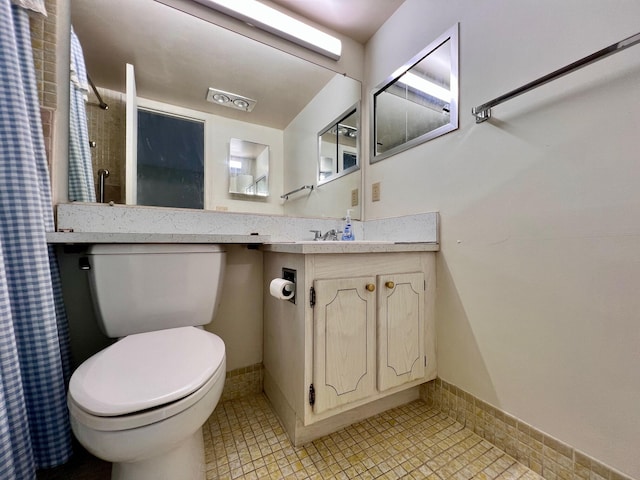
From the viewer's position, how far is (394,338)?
107cm

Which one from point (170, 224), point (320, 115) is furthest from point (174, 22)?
point (170, 224)

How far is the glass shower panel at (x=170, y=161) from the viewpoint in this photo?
3.85 ft

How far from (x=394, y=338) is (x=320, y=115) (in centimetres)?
137

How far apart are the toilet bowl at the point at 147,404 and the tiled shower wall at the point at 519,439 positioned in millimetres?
1008

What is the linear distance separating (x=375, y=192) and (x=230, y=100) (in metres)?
0.96

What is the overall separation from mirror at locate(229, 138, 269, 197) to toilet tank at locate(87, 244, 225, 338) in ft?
1.42

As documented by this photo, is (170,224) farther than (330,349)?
Yes

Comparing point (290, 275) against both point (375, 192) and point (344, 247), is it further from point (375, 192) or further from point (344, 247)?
point (375, 192)

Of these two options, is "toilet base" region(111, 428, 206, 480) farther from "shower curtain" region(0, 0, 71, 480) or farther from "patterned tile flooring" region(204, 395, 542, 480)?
"shower curtain" region(0, 0, 71, 480)

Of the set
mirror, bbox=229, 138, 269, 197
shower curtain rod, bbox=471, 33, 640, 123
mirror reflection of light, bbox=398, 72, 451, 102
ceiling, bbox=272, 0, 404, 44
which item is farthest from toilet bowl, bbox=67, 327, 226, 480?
ceiling, bbox=272, 0, 404, 44

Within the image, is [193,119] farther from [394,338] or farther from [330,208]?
[394,338]

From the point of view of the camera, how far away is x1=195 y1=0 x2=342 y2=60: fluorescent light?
4.24ft

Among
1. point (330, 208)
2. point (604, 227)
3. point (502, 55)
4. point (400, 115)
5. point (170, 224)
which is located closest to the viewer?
point (604, 227)

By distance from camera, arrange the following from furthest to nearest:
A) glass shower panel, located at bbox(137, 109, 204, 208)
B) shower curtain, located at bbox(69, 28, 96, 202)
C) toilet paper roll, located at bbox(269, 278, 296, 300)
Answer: glass shower panel, located at bbox(137, 109, 204, 208) → shower curtain, located at bbox(69, 28, 96, 202) → toilet paper roll, located at bbox(269, 278, 296, 300)
